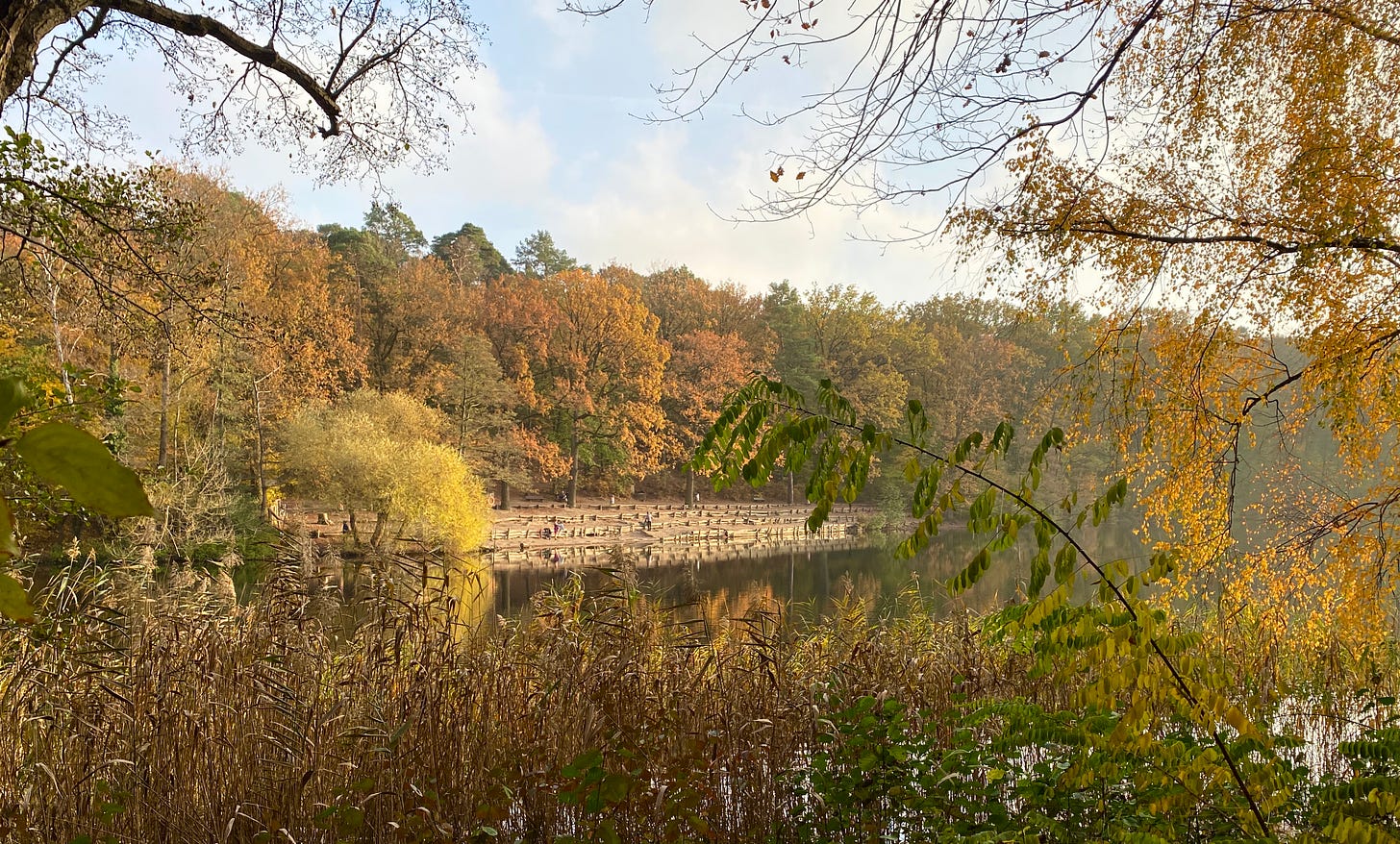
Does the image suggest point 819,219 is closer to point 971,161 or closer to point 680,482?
point 971,161

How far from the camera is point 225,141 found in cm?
651

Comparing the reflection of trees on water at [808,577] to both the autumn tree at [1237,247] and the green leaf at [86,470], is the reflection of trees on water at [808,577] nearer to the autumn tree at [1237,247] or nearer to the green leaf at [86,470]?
the autumn tree at [1237,247]

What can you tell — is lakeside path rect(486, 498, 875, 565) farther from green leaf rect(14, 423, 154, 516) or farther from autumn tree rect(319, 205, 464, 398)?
green leaf rect(14, 423, 154, 516)

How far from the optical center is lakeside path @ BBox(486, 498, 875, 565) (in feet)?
81.8

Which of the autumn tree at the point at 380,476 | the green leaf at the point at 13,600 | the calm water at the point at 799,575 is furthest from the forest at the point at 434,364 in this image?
the green leaf at the point at 13,600

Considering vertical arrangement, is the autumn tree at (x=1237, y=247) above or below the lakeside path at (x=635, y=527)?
above

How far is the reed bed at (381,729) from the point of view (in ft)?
8.76

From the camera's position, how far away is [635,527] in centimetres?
2872

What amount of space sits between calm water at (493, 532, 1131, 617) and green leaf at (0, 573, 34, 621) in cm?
1451

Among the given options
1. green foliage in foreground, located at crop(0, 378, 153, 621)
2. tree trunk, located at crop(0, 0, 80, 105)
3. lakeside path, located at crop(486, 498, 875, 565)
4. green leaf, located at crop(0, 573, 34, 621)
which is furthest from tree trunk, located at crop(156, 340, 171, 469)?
green foliage in foreground, located at crop(0, 378, 153, 621)

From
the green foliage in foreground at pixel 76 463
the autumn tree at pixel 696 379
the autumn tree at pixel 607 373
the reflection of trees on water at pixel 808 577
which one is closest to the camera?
the green foliage in foreground at pixel 76 463

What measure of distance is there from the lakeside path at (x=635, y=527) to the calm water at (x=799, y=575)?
1483 millimetres

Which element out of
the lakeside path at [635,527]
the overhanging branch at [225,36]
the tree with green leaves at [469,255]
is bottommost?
the lakeside path at [635,527]

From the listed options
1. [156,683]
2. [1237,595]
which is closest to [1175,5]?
[1237,595]
